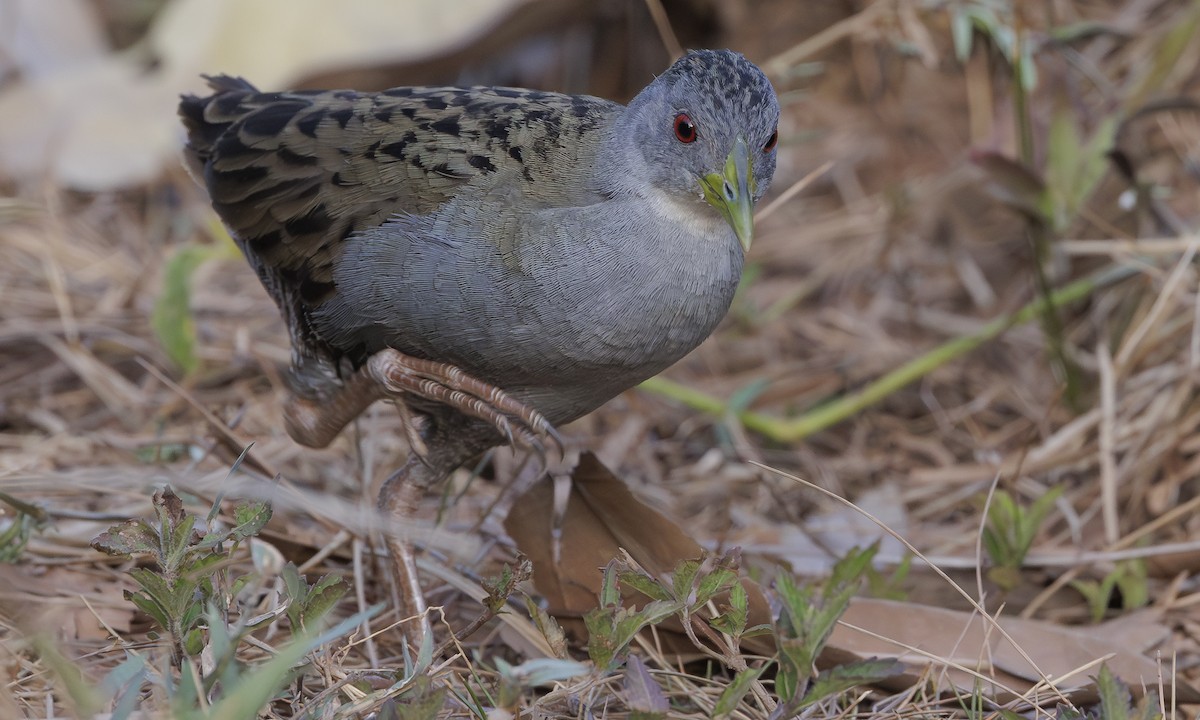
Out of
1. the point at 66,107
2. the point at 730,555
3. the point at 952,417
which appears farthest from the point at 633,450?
the point at 66,107

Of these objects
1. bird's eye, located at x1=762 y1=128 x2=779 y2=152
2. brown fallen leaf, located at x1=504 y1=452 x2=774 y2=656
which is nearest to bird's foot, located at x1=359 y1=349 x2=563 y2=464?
brown fallen leaf, located at x1=504 y1=452 x2=774 y2=656

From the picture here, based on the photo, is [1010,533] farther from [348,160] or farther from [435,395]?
[348,160]

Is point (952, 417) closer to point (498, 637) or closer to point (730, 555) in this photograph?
point (498, 637)

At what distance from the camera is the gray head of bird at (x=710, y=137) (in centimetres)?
287

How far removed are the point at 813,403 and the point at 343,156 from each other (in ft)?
7.83

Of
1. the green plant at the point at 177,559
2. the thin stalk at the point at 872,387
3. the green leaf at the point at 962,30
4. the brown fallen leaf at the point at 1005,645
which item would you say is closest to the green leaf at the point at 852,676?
the brown fallen leaf at the point at 1005,645

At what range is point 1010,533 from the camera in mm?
3436

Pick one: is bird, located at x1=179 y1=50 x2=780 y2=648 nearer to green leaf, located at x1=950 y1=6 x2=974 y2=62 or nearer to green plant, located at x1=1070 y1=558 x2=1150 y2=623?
green leaf, located at x1=950 y1=6 x2=974 y2=62

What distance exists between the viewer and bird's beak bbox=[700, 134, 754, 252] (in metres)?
2.81

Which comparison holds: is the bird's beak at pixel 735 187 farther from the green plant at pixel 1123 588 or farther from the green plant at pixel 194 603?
the green plant at pixel 1123 588

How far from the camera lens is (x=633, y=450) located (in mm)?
4625

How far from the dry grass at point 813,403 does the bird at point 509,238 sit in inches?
15.5

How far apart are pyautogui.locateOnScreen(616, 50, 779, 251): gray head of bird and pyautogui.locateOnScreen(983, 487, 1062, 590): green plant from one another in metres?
1.17

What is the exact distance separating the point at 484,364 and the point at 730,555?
812mm
